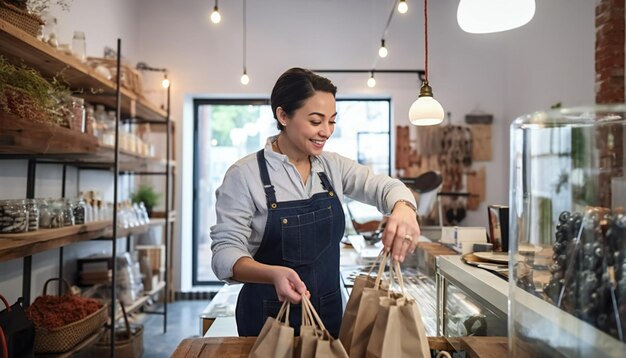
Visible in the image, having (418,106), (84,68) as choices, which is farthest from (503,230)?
(84,68)

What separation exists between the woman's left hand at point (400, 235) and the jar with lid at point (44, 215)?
6.94ft

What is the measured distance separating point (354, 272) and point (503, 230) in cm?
97

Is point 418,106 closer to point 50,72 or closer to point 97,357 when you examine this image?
point 50,72

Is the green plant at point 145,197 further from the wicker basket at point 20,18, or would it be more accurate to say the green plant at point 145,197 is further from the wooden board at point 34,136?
the wicker basket at point 20,18

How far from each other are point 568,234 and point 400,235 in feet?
1.15

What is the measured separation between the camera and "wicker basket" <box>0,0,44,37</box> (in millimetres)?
2041

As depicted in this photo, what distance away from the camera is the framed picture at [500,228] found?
192 centimetres

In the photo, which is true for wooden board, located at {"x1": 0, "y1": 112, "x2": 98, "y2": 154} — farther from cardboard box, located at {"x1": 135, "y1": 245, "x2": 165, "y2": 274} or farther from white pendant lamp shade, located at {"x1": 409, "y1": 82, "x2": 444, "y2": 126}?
cardboard box, located at {"x1": 135, "y1": 245, "x2": 165, "y2": 274}

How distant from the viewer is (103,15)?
Answer: 4.48 metres

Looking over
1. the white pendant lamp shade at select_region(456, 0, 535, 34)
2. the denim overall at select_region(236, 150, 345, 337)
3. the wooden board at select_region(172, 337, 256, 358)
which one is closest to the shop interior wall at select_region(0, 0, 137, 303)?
the denim overall at select_region(236, 150, 345, 337)

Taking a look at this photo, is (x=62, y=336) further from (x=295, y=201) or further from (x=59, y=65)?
(x=295, y=201)

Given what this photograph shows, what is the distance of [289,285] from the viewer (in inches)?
41.1

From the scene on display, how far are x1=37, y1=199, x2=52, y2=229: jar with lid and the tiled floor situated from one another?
1.59m

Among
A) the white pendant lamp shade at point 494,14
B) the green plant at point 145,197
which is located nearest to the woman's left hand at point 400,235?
the white pendant lamp shade at point 494,14
